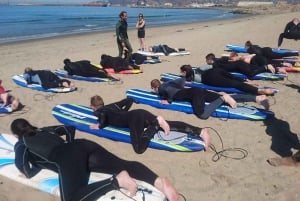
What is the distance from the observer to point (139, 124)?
17.1 feet

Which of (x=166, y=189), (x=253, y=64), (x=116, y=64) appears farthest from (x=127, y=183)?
(x=116, y=64)

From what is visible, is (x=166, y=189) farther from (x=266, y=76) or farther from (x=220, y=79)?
(x=266, y=76)

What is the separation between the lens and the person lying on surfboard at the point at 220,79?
7461 millimetres

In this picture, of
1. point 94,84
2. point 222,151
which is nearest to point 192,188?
point 222,151

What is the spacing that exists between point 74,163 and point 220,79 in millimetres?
4926

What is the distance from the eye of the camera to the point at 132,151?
538cm

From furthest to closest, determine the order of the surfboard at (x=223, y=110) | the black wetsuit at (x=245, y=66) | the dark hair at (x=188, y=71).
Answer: the black wetsuit at (x=245, y=66)
the dark hair at (x=188, y=71)
the surfboard at (x=223, y=110)

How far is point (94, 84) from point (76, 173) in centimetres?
555

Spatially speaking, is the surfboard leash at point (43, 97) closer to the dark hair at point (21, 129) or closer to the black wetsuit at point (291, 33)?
the dark hair at point (21, 129)

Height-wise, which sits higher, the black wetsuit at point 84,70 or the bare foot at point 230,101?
the bare foot at point 230,101

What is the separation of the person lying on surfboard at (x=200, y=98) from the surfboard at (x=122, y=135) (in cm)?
115

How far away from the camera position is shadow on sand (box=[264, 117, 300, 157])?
17.2 feet

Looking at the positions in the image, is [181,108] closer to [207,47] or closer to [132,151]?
[132,151]

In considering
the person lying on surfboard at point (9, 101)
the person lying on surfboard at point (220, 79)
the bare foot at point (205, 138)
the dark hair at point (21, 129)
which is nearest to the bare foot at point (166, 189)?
the bare foot at point (205, 138)
